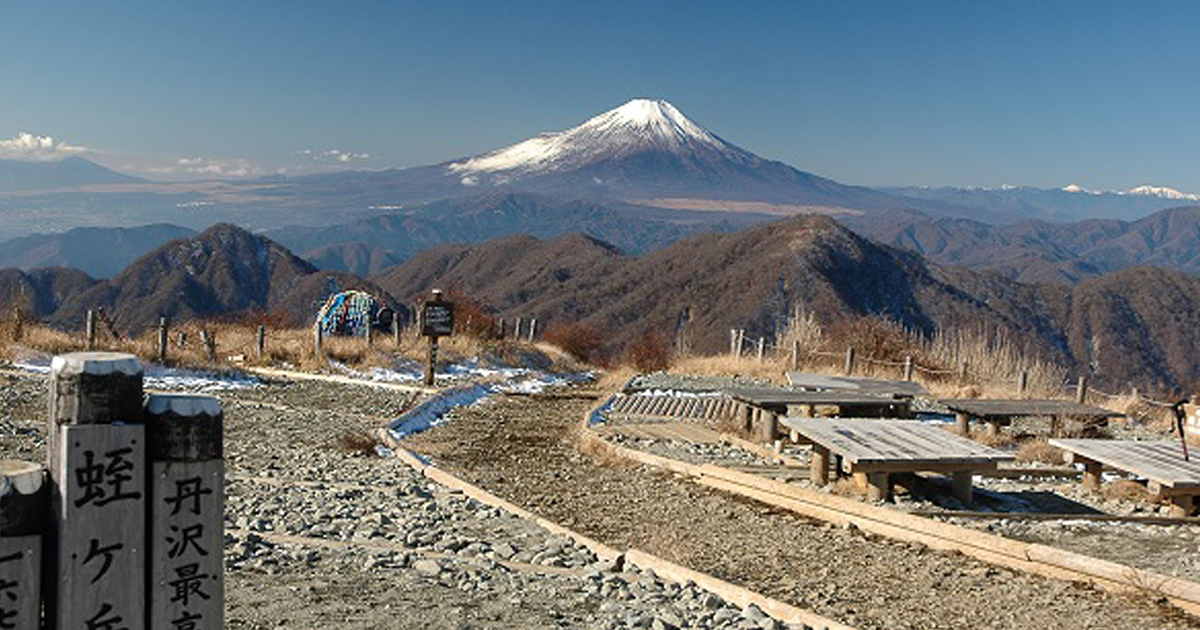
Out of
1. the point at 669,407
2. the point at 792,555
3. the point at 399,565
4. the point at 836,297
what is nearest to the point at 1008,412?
the point at 669,407

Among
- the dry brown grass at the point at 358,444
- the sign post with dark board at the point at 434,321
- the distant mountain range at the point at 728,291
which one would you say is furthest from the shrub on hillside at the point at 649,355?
the distant mountain range at the point at 728,291

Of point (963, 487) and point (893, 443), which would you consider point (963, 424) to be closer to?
point (893, 443)

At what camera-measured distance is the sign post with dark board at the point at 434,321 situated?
18.3 m

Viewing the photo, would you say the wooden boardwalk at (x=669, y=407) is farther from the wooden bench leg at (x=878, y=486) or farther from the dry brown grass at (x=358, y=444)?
the wooden bench leg at (x=878, y=486)

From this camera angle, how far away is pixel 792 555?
23.2ft

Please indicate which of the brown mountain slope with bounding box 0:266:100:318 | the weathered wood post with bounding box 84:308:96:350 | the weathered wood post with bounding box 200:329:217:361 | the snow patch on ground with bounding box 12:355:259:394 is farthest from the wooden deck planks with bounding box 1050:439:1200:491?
the brown mountain slope with bounding box 0:266:100:318

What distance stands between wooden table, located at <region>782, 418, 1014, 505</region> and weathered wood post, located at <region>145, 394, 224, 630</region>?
6.08 meters

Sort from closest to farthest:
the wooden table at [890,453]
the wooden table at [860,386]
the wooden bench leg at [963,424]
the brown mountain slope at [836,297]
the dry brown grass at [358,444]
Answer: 1. the wooden table at [890,453]
2. the dry brown grass at [358,444]
3. the wooden bench leg at [963,424]
4. the wooden table at [860,386]
5. the brown mountain slope at [836,297]

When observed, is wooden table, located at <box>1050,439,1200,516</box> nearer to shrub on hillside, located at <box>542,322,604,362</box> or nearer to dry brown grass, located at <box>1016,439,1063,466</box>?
dry brown grass, located at <box>1016,439,1063,466</box>

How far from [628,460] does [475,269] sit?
123m

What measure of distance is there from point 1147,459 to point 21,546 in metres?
8.53

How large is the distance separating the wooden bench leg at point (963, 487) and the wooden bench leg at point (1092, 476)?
1.51m

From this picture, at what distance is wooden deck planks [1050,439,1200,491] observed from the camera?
7.88 m

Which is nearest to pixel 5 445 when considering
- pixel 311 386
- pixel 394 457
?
pixel 394 457
